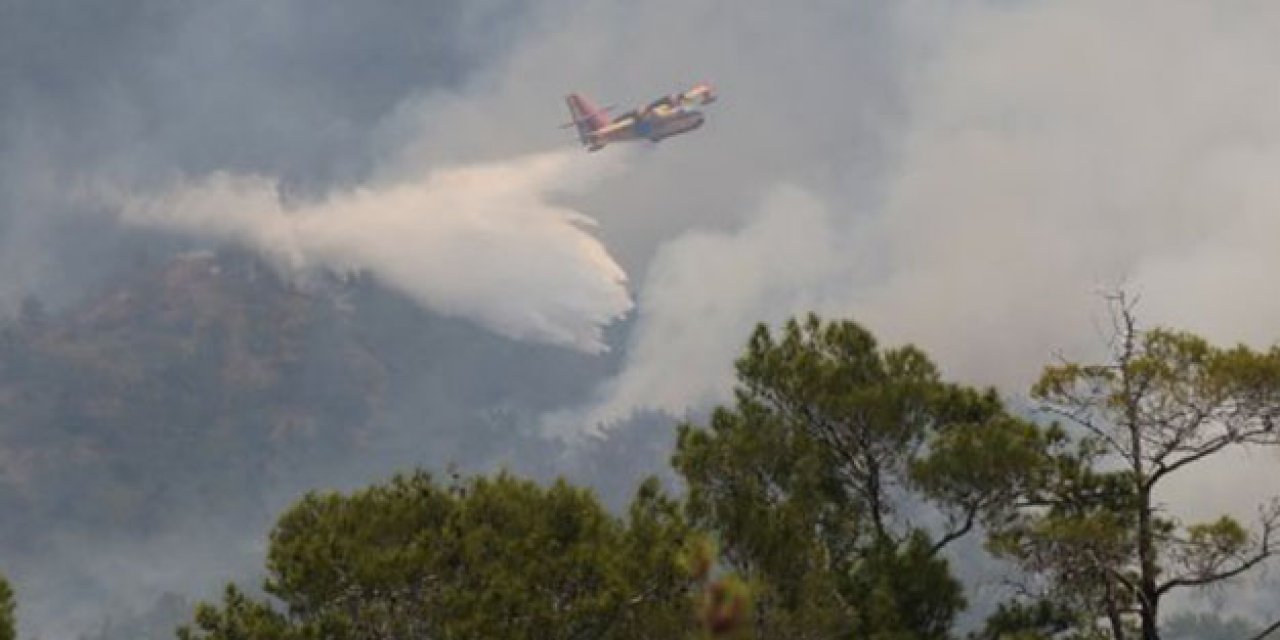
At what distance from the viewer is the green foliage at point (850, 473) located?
25.8 meters

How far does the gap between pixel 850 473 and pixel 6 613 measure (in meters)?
17.5

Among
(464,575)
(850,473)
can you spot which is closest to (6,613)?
(464,575)

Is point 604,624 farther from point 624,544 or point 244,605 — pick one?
point 244,605

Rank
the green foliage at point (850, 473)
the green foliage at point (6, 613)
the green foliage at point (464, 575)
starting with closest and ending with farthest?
the green foliage at point (6, 613) < the green foliage at point (464, 575) < the green foliage at point (850, 473)

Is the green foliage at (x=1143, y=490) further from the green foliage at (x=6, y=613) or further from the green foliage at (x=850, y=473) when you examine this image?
the green foliage at (x=6, y=613)

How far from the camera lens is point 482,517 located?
25797 mm

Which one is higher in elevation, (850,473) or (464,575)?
(850,473)

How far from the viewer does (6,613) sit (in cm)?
2394

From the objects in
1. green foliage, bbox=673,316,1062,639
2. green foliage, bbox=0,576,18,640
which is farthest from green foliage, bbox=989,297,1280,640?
green foliage, bbox=0,576,18,640

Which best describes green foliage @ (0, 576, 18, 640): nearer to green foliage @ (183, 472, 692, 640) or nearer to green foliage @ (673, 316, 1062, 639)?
green foliage @ (183, 472, 692, 640)

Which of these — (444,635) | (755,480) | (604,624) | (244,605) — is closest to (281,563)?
(244,605)

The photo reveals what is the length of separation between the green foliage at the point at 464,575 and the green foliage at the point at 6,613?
3321 millimetres

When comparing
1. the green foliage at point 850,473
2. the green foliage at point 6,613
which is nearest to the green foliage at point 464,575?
the green foliage at point 850,473

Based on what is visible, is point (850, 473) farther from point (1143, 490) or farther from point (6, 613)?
point (6, 613)
